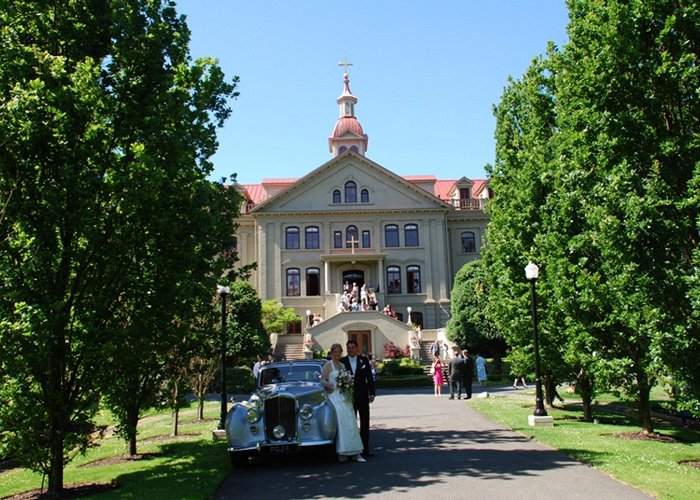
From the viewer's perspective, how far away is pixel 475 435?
13.4 m

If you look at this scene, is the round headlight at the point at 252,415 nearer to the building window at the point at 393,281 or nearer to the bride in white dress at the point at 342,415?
the bride in white dress at the point at 342,415

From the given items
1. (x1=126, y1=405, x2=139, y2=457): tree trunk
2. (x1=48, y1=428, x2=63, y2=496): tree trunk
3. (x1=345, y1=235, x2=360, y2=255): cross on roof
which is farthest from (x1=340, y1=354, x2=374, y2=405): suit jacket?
(x1=345, y1=235, x2=360, y2=255): cross on roof

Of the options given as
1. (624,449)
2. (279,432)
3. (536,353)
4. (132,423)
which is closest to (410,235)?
(536,353)

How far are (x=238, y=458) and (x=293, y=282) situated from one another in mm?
36254

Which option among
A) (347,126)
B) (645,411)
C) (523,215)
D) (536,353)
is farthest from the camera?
(347,126)

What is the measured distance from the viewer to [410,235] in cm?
4731

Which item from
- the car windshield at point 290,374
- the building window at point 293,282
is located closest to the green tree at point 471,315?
the building window at point 293,282

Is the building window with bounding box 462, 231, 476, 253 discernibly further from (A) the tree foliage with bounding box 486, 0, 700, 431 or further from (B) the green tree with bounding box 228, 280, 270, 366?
(A) the tree foliage with bounding box 486, 0, 700, 431

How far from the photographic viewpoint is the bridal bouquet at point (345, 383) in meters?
10.5

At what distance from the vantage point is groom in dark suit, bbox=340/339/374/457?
10797mm

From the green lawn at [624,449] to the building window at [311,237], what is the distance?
96.8 ft

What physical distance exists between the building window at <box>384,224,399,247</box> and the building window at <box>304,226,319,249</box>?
525 cm

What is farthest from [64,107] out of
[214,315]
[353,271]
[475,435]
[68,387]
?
[353,271]

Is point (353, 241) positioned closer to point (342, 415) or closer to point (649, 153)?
point (342, 415)
